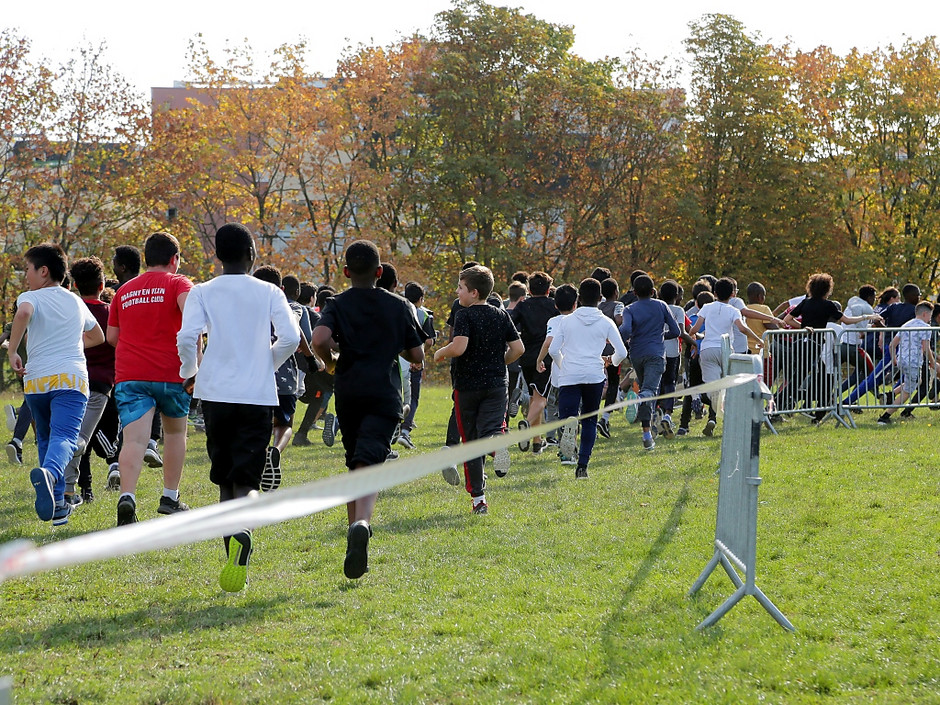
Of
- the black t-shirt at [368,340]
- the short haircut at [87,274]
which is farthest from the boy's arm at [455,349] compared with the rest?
the short haircut at [87,274]

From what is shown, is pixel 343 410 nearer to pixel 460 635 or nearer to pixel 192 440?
pixel 460 635

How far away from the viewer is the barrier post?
516 centimetres

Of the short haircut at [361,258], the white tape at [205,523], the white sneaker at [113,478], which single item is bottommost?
the white sneaker at [113,478]

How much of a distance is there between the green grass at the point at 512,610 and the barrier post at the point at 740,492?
0.46 feet

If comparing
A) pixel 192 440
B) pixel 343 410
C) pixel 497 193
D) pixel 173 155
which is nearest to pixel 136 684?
pixel 343 410

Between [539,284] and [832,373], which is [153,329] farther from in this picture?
[832,373]

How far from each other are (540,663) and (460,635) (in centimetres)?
59

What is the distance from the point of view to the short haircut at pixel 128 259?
28.5ft

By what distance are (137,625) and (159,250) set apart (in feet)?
9.49

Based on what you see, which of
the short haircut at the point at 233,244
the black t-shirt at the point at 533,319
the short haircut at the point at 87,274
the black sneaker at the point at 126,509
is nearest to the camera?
the short haircut at the point at 233,244

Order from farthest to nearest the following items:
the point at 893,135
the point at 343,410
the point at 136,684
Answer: the point at 893,135 → the point at 343,410 → the point at 136,684

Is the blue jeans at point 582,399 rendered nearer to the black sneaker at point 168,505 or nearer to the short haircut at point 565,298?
the short haircut at point 565,298

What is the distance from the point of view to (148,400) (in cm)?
766

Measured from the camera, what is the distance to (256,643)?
509 cm
